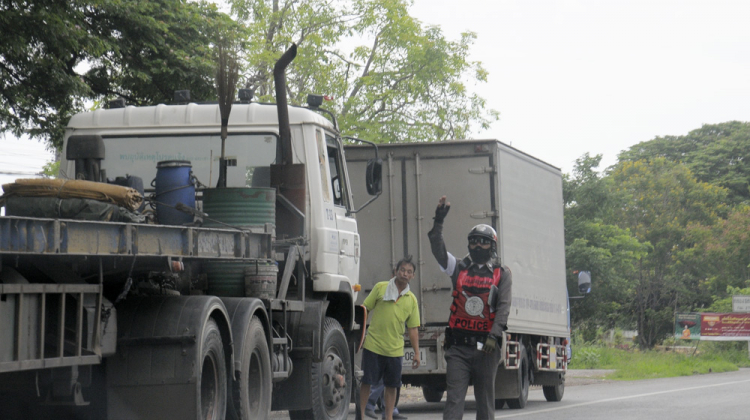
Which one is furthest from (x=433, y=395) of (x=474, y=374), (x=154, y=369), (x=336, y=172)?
(x=154, y=369)

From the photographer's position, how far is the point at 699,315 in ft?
119

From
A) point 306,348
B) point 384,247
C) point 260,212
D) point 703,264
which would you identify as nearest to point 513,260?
point 384,247

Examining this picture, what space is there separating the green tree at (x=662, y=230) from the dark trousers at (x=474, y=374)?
39082mm

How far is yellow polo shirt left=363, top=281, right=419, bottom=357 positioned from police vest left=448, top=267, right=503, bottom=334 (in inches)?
79.4

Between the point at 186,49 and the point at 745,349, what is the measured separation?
2579 centimetres

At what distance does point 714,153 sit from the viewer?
60.6 metres

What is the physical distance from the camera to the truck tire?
912cm

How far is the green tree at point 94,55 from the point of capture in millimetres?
13234

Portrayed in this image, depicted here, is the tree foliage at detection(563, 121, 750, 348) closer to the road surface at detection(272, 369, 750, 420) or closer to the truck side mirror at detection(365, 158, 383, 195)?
the road surface at detection(272, 369, 750, 420)

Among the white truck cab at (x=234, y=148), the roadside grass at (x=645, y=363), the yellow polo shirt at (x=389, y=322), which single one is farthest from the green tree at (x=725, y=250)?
the white truck cab at (x=234, y=148)

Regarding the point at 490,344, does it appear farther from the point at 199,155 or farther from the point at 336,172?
the point at 199,155

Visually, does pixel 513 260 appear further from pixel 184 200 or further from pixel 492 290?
pixel 184 200

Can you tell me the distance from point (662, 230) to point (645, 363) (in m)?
21.0

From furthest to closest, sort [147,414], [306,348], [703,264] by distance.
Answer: [703,264] < [306,348] < [147,414]
